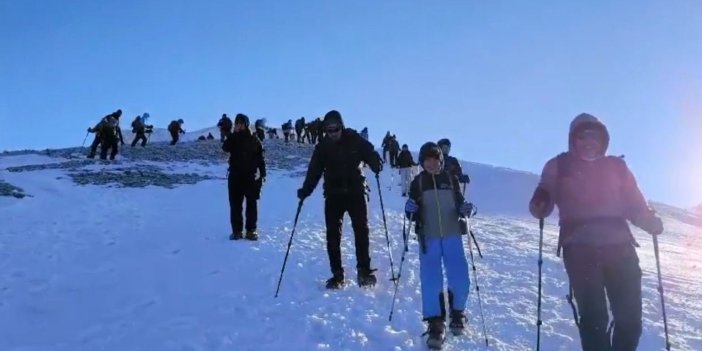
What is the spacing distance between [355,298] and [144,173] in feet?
65.9

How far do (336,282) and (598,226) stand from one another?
3995 mm

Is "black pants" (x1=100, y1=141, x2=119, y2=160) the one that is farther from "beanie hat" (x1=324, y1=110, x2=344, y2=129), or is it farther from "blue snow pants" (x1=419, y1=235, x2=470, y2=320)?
"blue snow pants" (x1=419, y1=235, x2=470, y2=320)

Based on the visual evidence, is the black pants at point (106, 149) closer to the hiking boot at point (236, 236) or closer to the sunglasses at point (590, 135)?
the hiking boot at point (236, 236)

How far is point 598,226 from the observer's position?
514 cm

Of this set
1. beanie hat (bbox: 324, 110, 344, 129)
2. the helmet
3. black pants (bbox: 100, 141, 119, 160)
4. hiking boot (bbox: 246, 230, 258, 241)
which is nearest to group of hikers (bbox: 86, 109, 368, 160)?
Result: black pants (bbox: 100, 141, 119, 160)

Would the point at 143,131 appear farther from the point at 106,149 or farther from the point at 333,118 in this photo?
the point at 333,118

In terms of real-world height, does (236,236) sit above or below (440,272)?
below

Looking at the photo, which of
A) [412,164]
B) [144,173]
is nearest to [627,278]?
[412,164]

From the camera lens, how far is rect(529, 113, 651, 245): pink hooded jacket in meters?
5.15

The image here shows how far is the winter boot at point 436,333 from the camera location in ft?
19.6

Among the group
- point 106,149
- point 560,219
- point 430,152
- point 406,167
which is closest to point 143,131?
point 106,149

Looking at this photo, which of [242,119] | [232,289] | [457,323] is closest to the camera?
[457,323]

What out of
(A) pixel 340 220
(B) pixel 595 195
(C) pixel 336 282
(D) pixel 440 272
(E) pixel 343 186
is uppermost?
(B) pixel 595 195

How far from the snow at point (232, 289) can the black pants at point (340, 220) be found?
1.53 ft
